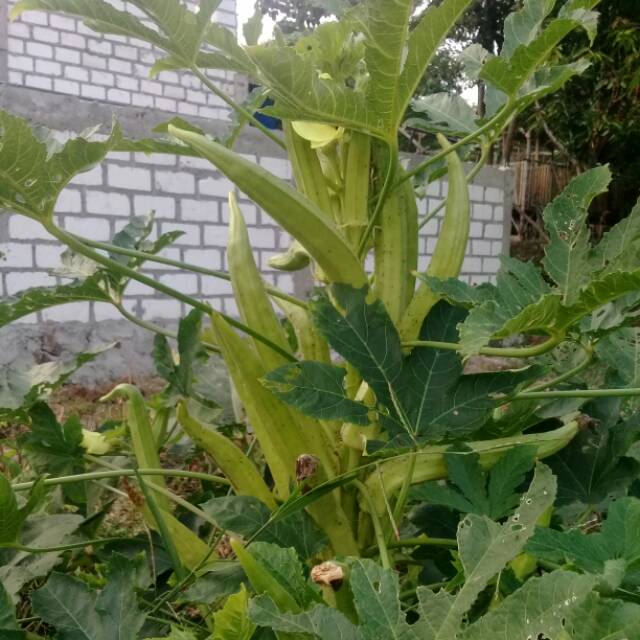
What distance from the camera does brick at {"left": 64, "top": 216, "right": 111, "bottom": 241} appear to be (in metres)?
3.23

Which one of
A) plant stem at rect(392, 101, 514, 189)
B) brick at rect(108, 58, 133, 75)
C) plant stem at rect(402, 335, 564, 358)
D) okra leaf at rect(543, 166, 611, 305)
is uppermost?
brick at rect(108, 58, 133, 75)

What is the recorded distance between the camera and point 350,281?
554 millimetres

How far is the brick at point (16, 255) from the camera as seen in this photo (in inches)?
120

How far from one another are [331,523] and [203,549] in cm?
13

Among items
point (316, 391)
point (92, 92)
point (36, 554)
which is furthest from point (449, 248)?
point (92, 92)

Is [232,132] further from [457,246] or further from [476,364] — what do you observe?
[476,364]

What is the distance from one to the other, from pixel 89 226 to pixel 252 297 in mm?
2915

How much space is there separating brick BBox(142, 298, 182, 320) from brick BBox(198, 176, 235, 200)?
0.61 meters

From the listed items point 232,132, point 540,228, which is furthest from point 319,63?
point 540,228

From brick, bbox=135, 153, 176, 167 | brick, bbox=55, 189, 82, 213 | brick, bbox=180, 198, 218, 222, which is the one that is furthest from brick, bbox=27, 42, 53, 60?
brick, bbox=55, 189, 82, 213

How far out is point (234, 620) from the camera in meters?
0.36

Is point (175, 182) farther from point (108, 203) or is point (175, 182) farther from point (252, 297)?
point (252, 297)

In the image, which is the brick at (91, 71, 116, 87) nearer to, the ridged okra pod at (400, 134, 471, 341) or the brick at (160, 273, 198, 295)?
the brick at (160, 273, 198, 295)

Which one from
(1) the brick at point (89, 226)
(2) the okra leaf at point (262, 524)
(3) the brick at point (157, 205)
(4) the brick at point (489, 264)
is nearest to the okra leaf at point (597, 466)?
(2) the okra leaf at point (262, 524)
